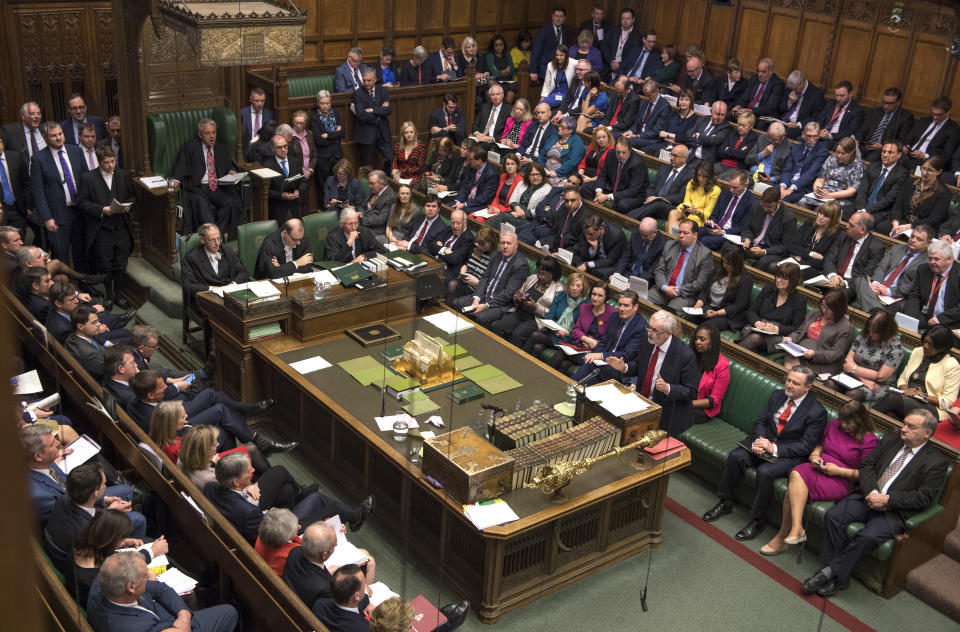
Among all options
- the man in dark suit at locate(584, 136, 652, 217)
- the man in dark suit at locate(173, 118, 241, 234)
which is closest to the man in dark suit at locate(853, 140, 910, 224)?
the man in dark suit at locate(584, 136, 652, 217)

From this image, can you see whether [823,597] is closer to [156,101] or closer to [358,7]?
[156,101]

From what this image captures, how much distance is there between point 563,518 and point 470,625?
2.32ft

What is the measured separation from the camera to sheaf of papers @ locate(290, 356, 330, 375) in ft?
19.6

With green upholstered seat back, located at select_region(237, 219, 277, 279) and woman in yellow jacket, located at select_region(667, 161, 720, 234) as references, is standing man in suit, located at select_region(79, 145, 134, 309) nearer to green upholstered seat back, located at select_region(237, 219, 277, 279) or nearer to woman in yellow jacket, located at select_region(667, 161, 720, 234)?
green upholstered seat back, located at select_region(237, 219, 277, 279)

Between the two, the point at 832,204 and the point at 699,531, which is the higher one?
the point at 832,204

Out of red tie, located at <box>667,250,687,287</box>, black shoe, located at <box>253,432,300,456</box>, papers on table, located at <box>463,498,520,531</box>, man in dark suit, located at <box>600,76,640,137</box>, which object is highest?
man in dark suit, located at <box>600,76,640,137</box>

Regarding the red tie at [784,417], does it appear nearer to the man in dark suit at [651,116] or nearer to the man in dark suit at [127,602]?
the man in dark suit at [127,602]

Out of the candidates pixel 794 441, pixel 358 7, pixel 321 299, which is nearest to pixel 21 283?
pixel 321 299

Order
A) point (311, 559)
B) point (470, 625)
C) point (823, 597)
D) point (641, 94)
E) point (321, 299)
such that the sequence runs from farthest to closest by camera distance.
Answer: point (641, 94), point (321, 299), point (823, 597), point (470, 625), point (311, 559)

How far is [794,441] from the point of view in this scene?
5.43 m

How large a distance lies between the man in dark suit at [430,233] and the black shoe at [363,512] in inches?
119

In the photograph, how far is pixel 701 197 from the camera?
26.4 feet

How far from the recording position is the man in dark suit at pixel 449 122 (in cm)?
1017

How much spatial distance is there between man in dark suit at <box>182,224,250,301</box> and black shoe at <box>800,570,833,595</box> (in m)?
4.32
